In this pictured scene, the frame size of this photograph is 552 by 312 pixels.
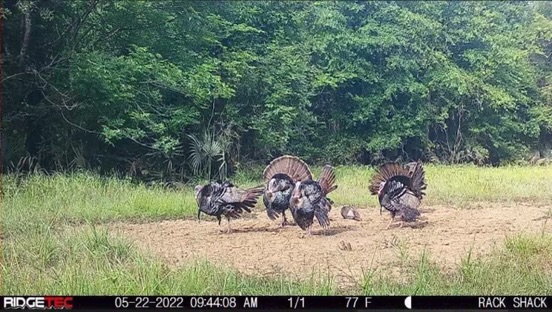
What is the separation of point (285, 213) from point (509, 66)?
49.6 inches

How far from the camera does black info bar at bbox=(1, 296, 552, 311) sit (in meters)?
1.77

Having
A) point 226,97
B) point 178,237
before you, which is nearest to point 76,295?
point 178,237

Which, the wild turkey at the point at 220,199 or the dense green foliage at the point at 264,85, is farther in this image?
the wild turkey at the point at 220,199

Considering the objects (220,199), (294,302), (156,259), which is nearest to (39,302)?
(156,259)

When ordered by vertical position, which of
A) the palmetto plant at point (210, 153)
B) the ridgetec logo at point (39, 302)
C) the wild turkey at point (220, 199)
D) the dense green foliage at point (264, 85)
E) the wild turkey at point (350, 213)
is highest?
the dense green foliage at point (264, 85)

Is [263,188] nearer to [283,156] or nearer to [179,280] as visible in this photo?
[283,156]

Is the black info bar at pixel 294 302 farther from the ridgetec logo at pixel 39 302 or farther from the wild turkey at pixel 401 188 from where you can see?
the wild turkey at pixel 401 188

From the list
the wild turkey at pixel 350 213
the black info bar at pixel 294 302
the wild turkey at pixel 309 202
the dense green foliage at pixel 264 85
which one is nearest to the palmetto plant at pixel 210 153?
the dense green foliage at pixel 264 85

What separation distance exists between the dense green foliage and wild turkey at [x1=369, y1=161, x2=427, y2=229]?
0.25 feet

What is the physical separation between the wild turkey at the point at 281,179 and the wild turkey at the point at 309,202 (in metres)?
0.07

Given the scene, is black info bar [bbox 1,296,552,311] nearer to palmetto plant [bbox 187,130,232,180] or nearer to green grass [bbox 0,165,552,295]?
green grass [bbox 0,165,552,295]

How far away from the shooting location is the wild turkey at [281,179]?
2.88 m

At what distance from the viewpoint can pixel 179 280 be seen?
1.99 meters

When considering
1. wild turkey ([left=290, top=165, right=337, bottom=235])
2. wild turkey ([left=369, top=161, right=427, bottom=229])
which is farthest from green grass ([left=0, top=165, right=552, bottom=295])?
wild turkey ([left=290, top=165, right=337, bottom=235])
